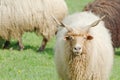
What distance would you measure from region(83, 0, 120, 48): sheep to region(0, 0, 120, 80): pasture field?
0.79m

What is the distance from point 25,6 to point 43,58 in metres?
2.01

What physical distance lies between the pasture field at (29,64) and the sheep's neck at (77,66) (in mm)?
1779

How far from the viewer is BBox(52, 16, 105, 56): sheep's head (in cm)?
747

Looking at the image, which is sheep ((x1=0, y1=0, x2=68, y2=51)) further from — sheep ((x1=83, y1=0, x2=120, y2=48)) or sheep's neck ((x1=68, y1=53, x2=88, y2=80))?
sheep's neck ((x1=68, y1=53, x2=88, y2=80))

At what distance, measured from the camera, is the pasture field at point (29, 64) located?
1011 cm

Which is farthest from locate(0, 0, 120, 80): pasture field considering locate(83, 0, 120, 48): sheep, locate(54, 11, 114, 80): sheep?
locate(54, 11, 114, 80): sheep

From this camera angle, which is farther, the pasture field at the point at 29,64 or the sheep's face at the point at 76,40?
the pasture field at the point at 29,64

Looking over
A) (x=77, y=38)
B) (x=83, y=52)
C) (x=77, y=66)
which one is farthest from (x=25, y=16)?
(x=77, y=38)

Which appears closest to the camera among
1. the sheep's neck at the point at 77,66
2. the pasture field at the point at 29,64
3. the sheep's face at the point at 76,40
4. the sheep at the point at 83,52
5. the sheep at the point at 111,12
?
the sheep's face at the point at 76,40

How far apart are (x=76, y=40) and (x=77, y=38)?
1.9 inches

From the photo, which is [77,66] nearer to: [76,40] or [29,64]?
[76,40]

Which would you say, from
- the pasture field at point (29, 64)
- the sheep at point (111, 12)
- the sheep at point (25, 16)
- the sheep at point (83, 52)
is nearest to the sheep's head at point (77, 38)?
the sheep at point (83, 52)

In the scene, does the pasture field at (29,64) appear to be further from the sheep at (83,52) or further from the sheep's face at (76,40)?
the sheep's face at (76,40)

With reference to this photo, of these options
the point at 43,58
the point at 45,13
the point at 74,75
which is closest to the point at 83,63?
the point at 74,75
